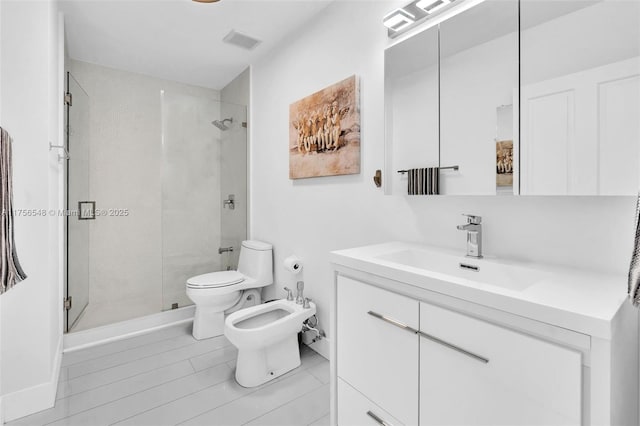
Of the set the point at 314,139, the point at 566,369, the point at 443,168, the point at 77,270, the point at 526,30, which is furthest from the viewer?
the point at 77,270

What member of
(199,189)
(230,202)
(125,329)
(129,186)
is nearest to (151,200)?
(129,186)

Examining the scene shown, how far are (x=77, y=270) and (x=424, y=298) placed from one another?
2685 millimetres

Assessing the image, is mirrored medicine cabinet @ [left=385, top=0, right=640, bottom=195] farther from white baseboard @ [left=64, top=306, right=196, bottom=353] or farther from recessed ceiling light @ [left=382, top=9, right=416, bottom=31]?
white baseboard @ [left=64, top=306, right=196, bottom=353]

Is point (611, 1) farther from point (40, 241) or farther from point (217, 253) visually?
point (217, 253)

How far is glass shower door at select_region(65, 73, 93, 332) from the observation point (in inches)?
91.3

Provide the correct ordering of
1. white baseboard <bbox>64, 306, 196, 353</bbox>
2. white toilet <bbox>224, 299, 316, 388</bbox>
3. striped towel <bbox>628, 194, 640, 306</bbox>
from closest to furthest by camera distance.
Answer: striped towel <bbox>628, 194, 640, 306</bbox>, white toilet <bbox>224, 299, 316, 388</bbox>, white baseboard <bbox>64, 306, 196, 353</bbox>

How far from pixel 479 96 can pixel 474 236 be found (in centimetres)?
58

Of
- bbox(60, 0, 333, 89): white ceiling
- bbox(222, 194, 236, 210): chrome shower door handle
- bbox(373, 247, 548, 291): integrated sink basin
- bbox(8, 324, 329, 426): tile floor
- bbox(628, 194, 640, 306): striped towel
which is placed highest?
bbox(60, 0, 333, 89): white ceiling

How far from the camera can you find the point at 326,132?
2.07 m

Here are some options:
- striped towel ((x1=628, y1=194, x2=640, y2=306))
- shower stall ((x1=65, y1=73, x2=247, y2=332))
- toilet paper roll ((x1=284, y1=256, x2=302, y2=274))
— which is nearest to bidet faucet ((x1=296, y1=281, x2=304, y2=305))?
toilet paper roll ((x1=284, y1=256, x2=302, y2=274))

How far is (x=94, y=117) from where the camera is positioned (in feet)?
8.93

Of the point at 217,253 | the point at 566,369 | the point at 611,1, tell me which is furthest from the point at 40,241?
the point at 611,1

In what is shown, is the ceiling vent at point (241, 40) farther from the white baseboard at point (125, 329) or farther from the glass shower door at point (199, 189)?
the white baseboard at point (125, 329)

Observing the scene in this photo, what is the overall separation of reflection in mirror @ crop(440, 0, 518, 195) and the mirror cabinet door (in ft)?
0.17
